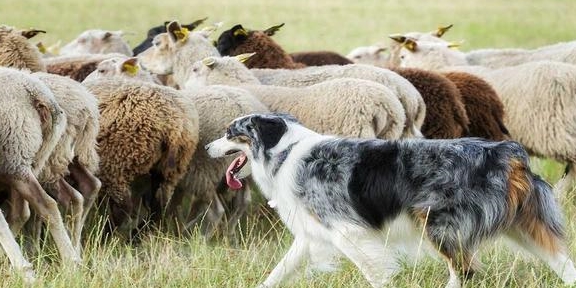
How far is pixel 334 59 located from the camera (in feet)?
37.8

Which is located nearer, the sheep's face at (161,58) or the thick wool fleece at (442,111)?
the thick wool fleece at (442,111)

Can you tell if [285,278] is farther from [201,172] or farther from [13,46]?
[13,46]

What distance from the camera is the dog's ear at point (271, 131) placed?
6.07 m

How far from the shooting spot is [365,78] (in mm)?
8969

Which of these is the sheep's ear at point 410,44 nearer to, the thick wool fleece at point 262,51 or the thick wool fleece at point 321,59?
the thick wool fleece at point 321,59

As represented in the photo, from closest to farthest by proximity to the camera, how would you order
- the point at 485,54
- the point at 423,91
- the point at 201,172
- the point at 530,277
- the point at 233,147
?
the point at 530,277
the point at 233,147
the point at 201,172
the point at 423,91
the point at 485,54

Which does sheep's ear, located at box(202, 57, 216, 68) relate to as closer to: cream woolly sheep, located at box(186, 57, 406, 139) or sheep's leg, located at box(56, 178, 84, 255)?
cream woolly sheep, located at box(186, 57, 406, 139)

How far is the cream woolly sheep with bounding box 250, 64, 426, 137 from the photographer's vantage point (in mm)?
8617

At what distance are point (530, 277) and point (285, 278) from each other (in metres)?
1.25

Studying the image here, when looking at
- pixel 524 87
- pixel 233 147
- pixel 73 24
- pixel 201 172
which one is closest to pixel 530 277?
pixel 233 147

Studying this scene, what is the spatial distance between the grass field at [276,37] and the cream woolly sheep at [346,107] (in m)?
0.83

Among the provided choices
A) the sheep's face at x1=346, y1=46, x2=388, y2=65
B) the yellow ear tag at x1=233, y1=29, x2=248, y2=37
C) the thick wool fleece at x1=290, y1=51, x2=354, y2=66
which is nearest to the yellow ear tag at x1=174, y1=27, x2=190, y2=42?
the yellow ear tag at x1=233, y1=29, x2=248, y2=37

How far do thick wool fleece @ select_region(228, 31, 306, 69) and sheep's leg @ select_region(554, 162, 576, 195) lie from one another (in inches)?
103

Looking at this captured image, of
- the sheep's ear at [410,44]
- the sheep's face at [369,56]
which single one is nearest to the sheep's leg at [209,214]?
the sheep's ear at [410,44]
